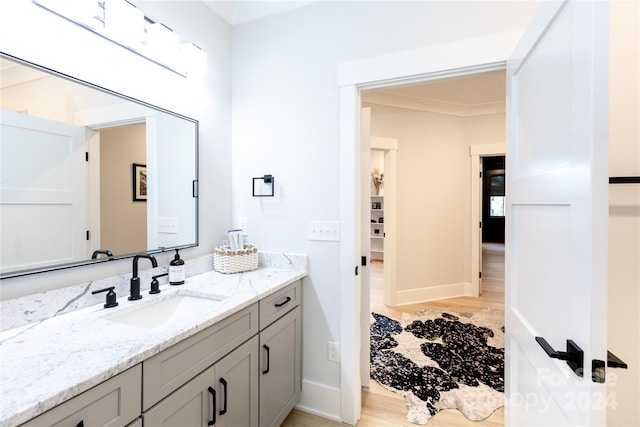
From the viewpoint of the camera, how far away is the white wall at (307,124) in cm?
171

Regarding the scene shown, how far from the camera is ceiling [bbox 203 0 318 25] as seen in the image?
1878 mm

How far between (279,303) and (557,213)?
1.30m

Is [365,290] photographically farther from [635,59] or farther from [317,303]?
[635,59]

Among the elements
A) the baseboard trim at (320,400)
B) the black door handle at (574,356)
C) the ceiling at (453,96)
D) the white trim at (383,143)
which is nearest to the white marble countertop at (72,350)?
the baseboard trim at (320,400)

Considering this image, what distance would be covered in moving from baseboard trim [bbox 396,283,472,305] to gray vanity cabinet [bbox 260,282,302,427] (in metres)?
2.32

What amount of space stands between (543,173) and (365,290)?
4.30 feet

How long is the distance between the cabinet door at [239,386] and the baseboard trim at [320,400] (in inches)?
21.4

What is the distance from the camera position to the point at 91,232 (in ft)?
4.20

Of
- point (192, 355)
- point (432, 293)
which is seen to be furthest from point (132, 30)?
point (432, 293)

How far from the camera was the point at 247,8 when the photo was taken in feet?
6.51

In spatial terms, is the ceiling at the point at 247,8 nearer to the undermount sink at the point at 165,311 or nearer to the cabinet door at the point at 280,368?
the undermount sink at the point at 165,311

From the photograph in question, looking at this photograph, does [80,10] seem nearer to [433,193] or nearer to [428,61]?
[428,61]

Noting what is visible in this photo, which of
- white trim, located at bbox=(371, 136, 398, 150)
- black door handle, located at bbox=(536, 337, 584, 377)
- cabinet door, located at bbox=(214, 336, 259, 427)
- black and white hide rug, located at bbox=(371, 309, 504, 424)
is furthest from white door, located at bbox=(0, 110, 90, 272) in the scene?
white trim, located at bbox=(371, 136, 398, 150)

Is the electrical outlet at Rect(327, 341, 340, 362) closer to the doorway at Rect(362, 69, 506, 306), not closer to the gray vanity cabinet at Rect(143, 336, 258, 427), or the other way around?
the gray vanity cabinet at Rect(143, 336, 258, 427)
